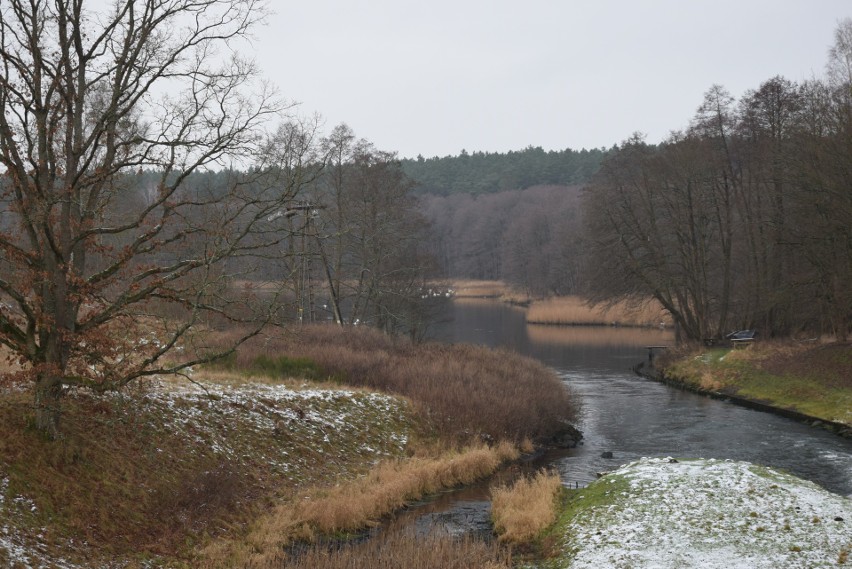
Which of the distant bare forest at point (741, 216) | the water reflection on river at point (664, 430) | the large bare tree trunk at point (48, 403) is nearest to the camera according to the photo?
the large bare tree trunk at point (48, 403)

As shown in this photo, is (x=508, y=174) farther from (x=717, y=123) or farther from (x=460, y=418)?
(x=460, y=418)

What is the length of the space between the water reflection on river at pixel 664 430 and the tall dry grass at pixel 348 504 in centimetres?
306

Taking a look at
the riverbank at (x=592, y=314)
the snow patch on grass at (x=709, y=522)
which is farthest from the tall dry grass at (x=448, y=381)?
the riverbank at (x=592, y=314)

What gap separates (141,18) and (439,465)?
12.3 metres

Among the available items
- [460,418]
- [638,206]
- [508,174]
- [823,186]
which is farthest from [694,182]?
[508,174]

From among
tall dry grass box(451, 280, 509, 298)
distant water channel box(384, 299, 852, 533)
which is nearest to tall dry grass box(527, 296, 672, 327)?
distant water channel box(384, 299, 852, 533)

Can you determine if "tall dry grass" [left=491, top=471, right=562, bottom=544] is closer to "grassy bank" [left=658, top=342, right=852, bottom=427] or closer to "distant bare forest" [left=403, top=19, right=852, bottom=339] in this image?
"grassy bank" [left=658, top=342, right=852, bottom=427]

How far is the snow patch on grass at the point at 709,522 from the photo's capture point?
11.5m

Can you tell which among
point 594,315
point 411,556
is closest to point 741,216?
point 594,315

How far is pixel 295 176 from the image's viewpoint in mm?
14203

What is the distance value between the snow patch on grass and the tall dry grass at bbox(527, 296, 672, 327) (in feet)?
144

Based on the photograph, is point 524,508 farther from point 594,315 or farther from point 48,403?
point 594,315

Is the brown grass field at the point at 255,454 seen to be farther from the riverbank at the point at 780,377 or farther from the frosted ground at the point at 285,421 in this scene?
the riverbank at the point at 780,377

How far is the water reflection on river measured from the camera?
20406 millimetres
